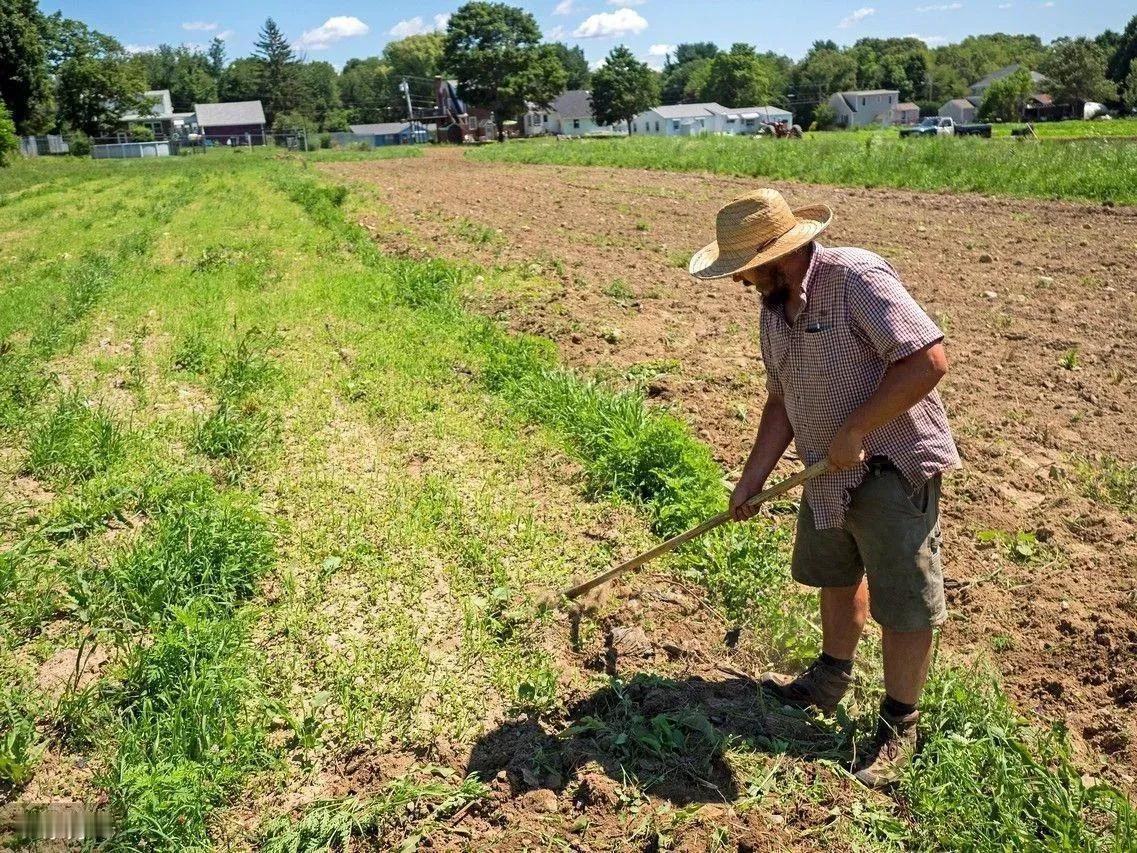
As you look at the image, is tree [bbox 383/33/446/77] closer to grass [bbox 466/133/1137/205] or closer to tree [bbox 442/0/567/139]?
tree [bbox 442/0/567/139]

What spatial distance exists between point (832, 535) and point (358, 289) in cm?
820

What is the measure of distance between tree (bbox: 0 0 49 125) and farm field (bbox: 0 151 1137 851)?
5549 cm

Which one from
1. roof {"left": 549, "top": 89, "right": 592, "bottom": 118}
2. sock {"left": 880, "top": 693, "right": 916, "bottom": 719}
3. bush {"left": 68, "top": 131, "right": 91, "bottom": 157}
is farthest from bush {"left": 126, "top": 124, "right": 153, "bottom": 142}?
sock {"left": 880, "top": 693, "right": 916, "bottom": 719}

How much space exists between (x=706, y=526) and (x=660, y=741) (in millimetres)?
851

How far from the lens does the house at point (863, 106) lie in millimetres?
98250

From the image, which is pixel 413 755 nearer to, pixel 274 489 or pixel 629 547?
pixel 629 547

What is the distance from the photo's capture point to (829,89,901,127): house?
9825 cm

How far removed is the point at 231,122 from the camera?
3351 inches

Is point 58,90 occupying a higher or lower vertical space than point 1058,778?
higher

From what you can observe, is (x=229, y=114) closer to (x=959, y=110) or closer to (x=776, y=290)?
(x=959, y=110)

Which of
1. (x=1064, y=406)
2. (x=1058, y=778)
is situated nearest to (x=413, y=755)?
(x=1058, y=778)

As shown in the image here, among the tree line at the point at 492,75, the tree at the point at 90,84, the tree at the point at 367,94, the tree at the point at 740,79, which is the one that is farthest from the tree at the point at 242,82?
the tree at the point at 740,79

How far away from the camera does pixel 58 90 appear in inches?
2601

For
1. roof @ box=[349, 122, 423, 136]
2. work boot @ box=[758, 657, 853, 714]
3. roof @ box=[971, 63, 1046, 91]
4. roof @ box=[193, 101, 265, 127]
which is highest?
roof @ box=[971, 63, 1046, 91]
